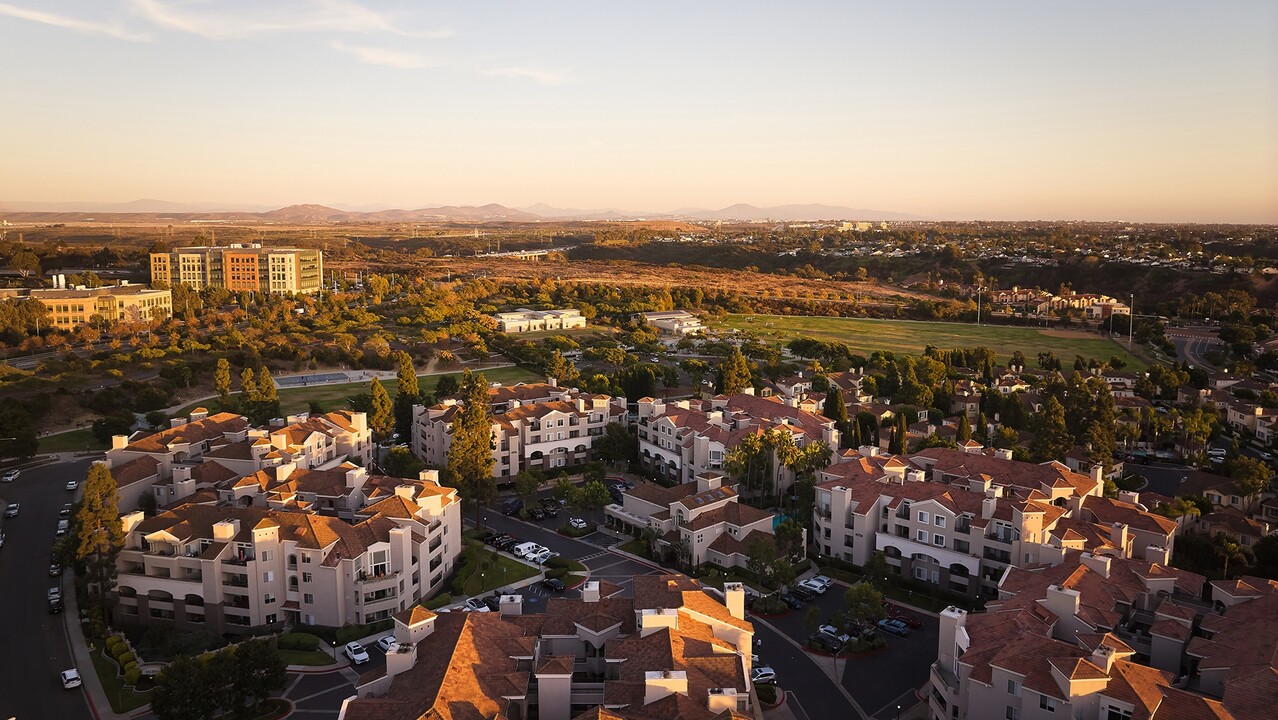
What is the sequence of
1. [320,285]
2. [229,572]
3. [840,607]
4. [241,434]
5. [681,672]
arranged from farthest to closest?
[320,285] < [241,434] < [840,607] < [229,572] < [681,672]

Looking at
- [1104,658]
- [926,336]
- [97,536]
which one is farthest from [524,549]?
[926,336]

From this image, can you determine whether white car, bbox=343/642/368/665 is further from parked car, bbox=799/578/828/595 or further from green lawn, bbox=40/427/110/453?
green lawn, bbox=40/427/110/453

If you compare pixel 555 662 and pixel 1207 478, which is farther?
pixel 1207 478

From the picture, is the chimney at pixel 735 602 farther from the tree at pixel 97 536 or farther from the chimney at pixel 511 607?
the tree at pixel 97 536

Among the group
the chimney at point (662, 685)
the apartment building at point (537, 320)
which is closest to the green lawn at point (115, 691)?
the chimney at point (662, 685)

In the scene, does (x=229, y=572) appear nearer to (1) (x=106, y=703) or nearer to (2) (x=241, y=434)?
(1) (x=106, y=703)

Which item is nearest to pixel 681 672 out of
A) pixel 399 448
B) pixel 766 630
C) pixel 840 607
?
pixel 766 630
